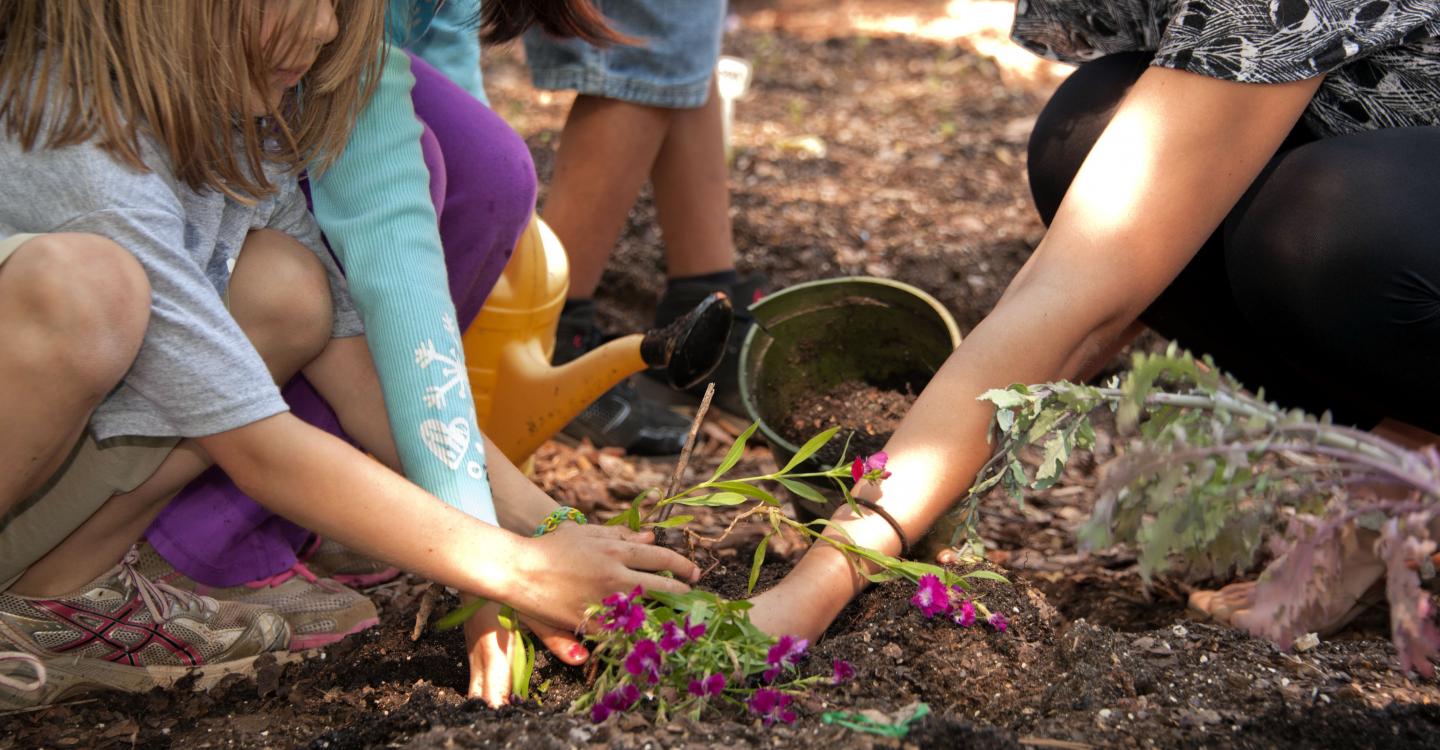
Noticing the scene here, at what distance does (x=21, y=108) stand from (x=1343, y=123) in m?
1.79

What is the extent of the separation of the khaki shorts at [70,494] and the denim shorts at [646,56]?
1300 mm

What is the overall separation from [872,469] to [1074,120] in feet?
2.78

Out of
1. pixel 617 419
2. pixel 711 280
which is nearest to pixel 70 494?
pixel 617 419

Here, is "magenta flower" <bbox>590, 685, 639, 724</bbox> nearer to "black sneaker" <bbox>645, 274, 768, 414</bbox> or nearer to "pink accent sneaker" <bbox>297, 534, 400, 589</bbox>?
"pink accent sneaker" <bbox>297, 534, 400, 589</bbox>

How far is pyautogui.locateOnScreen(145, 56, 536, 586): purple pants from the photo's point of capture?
1.83 metres

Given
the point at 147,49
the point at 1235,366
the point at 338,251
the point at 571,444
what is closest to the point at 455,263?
the point at 338,251

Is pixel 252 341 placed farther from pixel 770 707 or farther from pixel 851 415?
pixel 851 415

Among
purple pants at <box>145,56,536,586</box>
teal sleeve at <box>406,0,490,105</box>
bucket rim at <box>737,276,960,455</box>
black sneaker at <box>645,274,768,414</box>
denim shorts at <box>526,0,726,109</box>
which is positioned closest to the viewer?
purple pants at <box>145,56,536,586</box>

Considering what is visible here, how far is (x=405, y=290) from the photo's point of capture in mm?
1712

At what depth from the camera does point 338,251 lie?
1.77m

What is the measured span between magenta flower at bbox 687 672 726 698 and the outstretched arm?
0.26 metres

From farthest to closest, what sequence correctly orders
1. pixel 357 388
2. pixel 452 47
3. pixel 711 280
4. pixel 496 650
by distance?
pixel 711 280
pixel 452 47
pixel 357 388
pixel 496 650

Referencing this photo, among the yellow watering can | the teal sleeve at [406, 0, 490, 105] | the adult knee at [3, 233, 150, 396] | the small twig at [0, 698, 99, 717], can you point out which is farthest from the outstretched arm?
the teal sleeve at [406, 0, 490, 105]

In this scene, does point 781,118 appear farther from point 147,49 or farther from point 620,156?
point 147,49
